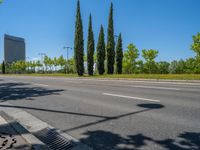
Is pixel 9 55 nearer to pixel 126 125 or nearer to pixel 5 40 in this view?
pixel 5 40

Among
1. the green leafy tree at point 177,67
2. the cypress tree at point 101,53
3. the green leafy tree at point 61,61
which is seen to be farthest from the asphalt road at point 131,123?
the green leafy tree at point 61,61

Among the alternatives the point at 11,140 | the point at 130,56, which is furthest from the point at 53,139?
the point at 130,56

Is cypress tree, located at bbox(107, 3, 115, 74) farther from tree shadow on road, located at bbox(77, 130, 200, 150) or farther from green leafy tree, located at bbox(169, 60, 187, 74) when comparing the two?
tree shadow on road, located at bbox(77, 130, 200, 150)

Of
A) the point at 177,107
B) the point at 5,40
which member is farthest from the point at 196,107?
the point at 5,40

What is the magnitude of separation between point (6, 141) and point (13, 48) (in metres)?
166

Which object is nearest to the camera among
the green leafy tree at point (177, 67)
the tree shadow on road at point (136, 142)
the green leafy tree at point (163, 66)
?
the tree shadow on road at point (136, 142)

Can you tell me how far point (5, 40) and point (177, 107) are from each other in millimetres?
156534

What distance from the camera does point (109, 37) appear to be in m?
43.7

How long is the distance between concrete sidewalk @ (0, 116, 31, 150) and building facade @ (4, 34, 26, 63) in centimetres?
15632

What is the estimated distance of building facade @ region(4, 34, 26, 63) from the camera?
154m

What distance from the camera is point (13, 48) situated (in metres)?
160

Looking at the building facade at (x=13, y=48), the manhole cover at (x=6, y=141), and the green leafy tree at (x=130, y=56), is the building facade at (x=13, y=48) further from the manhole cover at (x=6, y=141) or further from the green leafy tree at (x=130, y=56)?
the manhole cover at (x=6, y=141)

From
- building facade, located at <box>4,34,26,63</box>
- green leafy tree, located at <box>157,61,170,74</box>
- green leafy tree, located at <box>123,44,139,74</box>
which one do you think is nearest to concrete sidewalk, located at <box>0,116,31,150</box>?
green leafy tree, located at <box>123,44,139,74</box>

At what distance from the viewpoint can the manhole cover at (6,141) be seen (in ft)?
15.3
